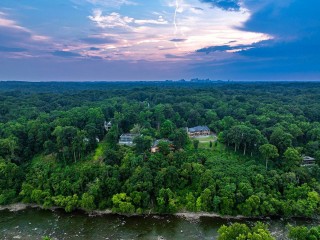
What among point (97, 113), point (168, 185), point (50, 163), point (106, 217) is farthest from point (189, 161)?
point (97, 113)

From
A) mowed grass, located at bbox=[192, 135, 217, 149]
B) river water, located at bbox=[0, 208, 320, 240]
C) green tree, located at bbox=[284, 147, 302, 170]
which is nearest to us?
river water, located at bbox=[0, 208, 320, 240]

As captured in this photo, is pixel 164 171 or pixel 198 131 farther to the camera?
pixel 198 131

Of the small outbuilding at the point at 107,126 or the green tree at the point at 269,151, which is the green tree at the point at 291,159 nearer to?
the green tree at the point at 269,151

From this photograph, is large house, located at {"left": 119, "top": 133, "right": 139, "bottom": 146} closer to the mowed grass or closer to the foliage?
the mowed grass

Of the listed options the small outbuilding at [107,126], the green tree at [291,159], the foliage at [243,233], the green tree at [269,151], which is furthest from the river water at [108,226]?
the small outbuilding at [107,126]

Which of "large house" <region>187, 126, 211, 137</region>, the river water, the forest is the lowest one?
the river water

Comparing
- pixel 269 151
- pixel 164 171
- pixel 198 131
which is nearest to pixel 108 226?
pixel 164 171

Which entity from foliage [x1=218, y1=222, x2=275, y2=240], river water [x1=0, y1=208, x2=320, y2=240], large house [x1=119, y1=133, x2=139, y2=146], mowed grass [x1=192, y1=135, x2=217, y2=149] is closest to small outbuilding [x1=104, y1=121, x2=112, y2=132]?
large house [x1=119, y1=133, x2=139, y2=146]

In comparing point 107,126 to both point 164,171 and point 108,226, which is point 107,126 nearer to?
point 164,171
